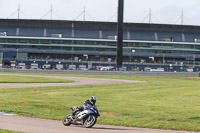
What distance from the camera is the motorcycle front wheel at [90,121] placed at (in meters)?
15.1

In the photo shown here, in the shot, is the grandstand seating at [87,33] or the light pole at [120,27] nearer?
the light pole at [120,27]

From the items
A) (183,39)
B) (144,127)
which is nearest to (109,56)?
(183,39)

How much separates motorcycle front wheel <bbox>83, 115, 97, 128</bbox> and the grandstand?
11952 centimetres

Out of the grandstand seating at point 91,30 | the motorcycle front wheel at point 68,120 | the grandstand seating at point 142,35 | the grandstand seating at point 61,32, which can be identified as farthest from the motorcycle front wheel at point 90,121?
the grandstand seating at point 142,35

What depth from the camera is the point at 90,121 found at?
15156 mm

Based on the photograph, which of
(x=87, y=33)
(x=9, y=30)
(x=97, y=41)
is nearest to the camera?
(x=97, y=41)

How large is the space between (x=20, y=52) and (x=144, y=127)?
128 m

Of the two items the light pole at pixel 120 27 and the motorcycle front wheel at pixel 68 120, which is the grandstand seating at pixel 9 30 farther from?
the motorcycle front wheel at pixel 68 120

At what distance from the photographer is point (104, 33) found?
146 m

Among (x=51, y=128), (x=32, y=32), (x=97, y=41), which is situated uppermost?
(x=32, y=32)

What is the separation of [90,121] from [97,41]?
126 meters

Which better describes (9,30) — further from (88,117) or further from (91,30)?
(88,117)

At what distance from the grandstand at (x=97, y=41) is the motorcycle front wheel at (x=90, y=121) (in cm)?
11952

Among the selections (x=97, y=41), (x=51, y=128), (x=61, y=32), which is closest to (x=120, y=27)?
(x=97, y=41)
